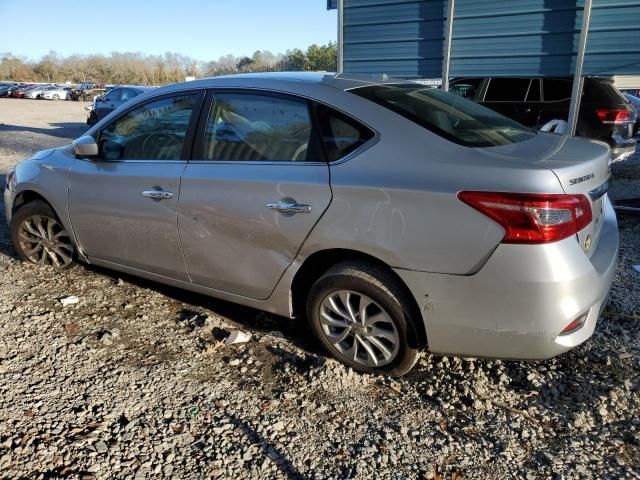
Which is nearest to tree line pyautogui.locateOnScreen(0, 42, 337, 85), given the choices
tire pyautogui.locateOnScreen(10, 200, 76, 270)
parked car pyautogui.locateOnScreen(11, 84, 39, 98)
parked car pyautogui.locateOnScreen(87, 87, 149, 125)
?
parked car pyautogui.locateOnScreen(11, 84, 39, 98)

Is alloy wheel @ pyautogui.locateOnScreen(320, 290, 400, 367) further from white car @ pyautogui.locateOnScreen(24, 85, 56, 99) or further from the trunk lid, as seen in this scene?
white car @ pyautogui.locateOnScreen(24, 85, 56, 99)

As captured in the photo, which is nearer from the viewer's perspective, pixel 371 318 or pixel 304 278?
pixel 371 318

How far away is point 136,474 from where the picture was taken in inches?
87.9

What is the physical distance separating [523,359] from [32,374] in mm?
2686

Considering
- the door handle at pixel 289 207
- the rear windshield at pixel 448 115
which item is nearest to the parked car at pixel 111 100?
the rear windshield at pixel 448 115

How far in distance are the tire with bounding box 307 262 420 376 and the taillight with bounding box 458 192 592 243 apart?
0.63m


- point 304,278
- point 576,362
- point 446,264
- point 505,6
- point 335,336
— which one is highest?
point 505,6

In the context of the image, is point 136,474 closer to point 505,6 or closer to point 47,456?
point 47,456

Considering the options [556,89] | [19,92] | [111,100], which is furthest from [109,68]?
[556,89]

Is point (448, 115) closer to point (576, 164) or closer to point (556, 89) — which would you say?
point (576, 164)

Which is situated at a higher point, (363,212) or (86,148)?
(86,148)

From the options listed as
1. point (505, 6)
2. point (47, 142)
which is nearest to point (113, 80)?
point (47, 142)

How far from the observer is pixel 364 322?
2.85 meters

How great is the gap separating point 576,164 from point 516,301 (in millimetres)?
713
